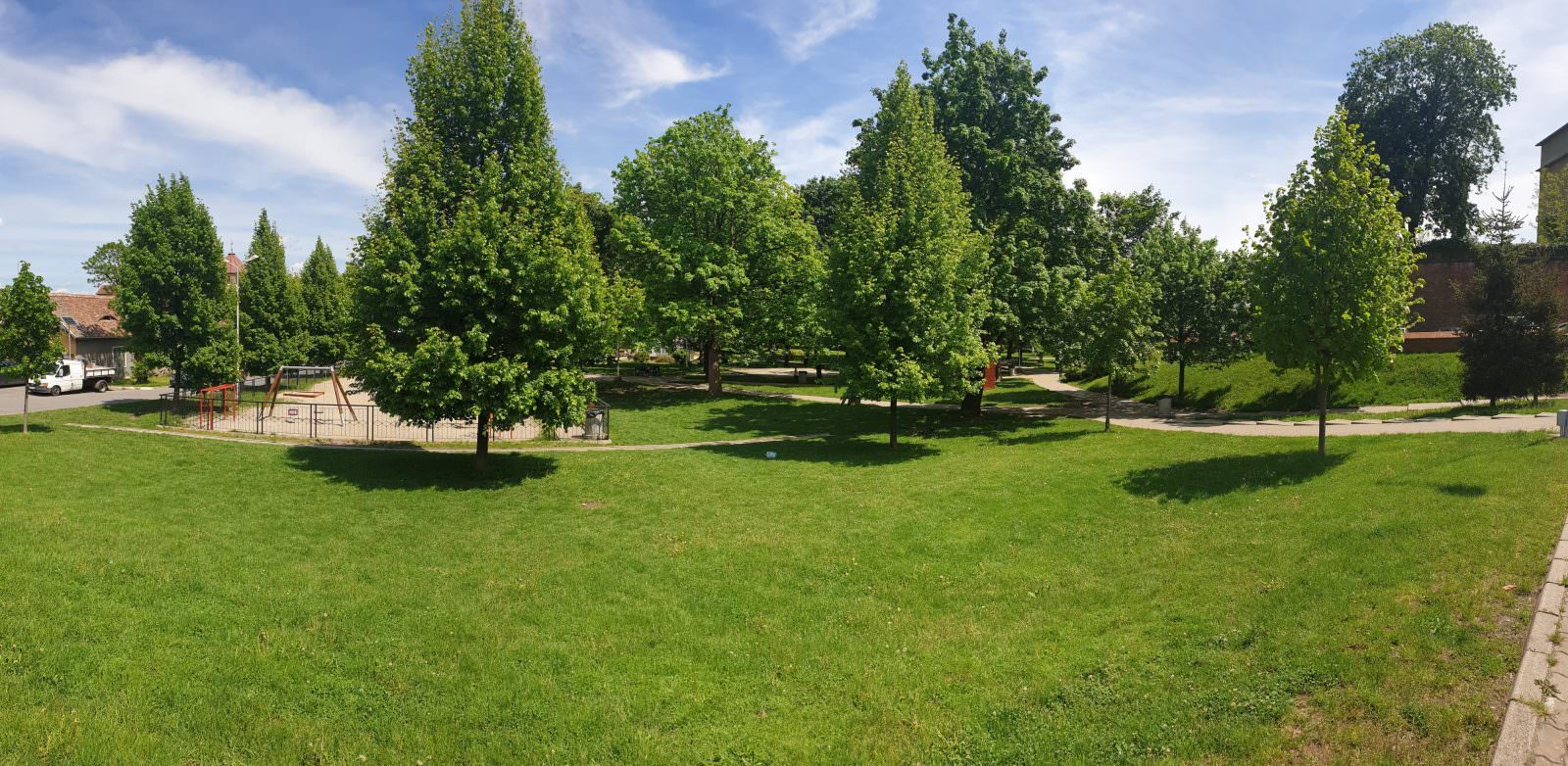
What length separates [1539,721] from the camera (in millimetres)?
5898

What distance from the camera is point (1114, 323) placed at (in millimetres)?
25656

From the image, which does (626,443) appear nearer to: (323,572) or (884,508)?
(884,508)

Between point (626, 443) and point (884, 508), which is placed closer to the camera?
point (884, 508)

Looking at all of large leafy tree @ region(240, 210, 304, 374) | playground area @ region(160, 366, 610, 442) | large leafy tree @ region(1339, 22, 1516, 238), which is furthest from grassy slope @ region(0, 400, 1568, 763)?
large leafy tree @ region(1339, 22, 1516, 238)

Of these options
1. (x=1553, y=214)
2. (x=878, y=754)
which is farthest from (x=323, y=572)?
(x=1553, y=214)

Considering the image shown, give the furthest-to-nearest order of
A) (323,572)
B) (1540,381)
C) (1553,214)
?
(1553,214) < (1540,381) < (323,572)

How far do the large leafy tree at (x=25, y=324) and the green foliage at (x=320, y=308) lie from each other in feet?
79.4

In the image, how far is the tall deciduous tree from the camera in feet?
83.5

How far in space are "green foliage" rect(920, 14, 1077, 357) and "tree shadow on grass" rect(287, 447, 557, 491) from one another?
56.7 ft

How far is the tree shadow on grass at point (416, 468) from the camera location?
59.0ft

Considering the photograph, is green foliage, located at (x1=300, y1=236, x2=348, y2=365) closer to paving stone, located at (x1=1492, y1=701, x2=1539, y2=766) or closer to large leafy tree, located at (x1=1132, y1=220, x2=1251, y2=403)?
large leafy tree, located at (x1=1132, y1=220, x2=1251, y2=403)

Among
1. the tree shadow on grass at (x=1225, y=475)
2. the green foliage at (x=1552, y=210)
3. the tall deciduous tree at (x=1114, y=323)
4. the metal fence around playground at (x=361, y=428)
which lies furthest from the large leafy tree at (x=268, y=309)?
the green foliage at (x=1552, y=210)

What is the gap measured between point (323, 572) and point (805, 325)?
86.4ft

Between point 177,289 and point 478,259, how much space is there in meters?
19.8
